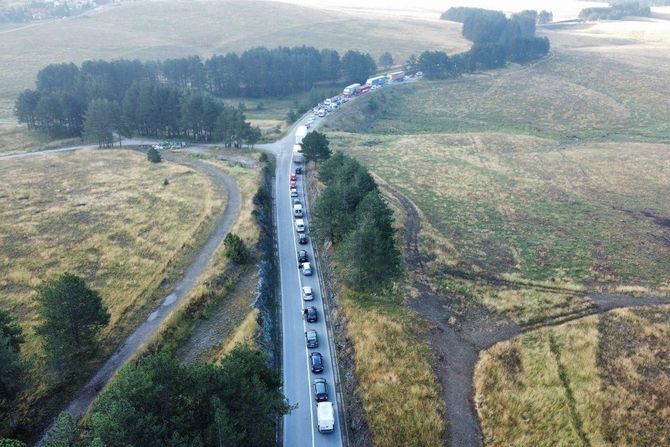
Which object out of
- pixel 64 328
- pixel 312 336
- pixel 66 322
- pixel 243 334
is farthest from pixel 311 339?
pixel 64 328

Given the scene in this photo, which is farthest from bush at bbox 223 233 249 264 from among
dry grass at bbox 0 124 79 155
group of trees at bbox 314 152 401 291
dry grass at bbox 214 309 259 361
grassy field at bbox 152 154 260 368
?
dry grass at bbox 0 124 79 155

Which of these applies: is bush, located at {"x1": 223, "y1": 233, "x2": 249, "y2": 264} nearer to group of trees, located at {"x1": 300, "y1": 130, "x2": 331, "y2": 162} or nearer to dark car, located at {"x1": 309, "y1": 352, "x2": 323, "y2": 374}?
dark car, located at {"x1": 309, "y1": 352, "x2": 323, "y2": 374}

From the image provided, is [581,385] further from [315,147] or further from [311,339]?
[315,147]

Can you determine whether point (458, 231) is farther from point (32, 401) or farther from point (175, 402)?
point (32, 401)

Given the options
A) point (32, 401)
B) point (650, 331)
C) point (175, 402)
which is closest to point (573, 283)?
point (650, 331)

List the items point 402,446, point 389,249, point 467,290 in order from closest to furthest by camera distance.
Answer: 1. point 402,446
2. point 389,249
3. point 467,290

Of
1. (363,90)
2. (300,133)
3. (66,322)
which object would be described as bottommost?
(66,322)
